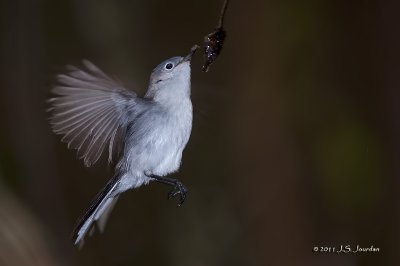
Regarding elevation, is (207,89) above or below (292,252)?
above

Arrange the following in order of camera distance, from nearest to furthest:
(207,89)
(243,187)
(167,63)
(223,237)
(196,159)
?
(167,63)
(207,89)
(223,237)
(243,187)
(196,159)

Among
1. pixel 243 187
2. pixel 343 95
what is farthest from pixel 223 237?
pixel 343 95

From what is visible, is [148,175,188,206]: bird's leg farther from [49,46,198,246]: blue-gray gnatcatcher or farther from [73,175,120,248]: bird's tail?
[73,175,120,248]: bird's tail

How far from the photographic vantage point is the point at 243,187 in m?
4.80

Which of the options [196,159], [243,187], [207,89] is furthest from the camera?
[196,159]

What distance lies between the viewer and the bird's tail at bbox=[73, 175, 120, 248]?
2754mm

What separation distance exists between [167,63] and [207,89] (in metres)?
0.38

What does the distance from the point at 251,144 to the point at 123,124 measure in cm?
208

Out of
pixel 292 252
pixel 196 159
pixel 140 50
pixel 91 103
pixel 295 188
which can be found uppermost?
pixel 140 50

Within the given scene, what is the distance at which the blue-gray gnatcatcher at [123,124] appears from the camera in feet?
8.86

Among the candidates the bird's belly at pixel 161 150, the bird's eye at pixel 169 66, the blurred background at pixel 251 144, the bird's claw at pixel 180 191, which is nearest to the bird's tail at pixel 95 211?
the bird's belly at pixel 161 150

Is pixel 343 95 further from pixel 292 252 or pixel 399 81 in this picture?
pixel 292 252

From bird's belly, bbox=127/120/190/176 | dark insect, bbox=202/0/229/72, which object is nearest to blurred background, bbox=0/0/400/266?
bird's belly, bbox=127/120/190/176

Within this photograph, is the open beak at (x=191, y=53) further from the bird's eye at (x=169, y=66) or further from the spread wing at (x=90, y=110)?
the spread wing at (x=90, y=110)
